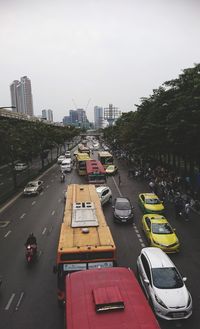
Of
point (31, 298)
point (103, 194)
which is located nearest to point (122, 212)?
point (103, 194)

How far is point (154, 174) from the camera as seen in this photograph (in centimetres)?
4806

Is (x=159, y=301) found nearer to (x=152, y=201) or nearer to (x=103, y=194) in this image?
(x=152, y=201)

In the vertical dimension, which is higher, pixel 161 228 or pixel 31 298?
pixel 161 228

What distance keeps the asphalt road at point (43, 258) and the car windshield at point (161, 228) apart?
1292 millimetres

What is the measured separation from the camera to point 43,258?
65.7 ft

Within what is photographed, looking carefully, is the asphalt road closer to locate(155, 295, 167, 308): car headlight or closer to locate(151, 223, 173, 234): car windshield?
locate(155, 295, 167, 308): car headlight

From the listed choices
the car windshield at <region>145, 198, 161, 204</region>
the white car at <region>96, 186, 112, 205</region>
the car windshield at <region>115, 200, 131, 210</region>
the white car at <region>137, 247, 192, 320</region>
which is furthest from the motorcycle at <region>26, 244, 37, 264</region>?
the car windshield at <region>145, 198, 161, 204</region>

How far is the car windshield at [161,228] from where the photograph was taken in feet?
69.5

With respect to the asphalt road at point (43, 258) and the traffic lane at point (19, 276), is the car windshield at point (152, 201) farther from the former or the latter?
the traffic lane at point (19, 276)

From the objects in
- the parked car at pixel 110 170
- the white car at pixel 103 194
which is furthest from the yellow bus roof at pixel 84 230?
the parked car at pixel 110 170

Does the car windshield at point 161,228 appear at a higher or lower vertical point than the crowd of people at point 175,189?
higher

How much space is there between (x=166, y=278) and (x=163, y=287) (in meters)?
0.59

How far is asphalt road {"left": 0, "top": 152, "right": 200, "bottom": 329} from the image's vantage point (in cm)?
1380

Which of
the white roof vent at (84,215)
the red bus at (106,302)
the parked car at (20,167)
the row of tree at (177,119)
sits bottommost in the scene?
the parked car at (20,167)
